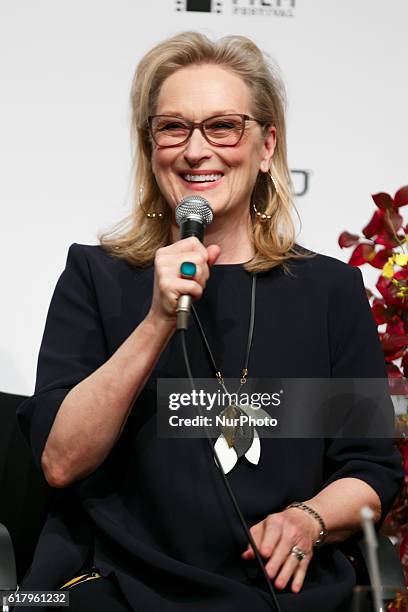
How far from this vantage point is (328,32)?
7.80ft

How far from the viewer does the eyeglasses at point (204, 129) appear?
1.63m

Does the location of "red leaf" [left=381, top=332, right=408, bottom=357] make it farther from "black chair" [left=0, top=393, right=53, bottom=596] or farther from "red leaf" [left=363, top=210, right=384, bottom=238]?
"black chair" [left=0, top=393, right=53, bottom=596]

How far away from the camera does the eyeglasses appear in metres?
1.63

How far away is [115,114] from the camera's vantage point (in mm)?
2299

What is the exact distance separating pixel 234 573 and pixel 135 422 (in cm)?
29

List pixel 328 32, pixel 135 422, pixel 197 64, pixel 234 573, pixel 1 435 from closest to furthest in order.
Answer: pixel 234 573 → pixel 135 422 → pixel 197 64 → pixel 1 435 → pixel 328 32

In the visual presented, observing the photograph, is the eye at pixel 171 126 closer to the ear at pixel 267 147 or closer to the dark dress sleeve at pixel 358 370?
the ear at pixel 267 147

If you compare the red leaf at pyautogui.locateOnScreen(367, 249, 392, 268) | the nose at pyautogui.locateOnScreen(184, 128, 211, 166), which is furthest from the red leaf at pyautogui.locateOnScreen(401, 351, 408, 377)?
the nose at pyautogui.locateOnScreen(184, 128, 211, 166)

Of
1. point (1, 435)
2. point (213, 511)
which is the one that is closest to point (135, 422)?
point (213, 511)

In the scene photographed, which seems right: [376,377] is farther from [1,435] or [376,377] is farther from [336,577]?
[1,435]

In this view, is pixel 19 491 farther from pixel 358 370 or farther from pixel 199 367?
pixel 358 370

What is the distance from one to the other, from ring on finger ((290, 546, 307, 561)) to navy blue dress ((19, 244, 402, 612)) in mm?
55

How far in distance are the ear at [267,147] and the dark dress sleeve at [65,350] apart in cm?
38

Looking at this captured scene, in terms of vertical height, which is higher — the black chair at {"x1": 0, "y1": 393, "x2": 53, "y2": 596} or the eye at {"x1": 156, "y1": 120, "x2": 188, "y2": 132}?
the eye at {"x1": 156, "y1": 120, "x2": 188, "y2": 132}
